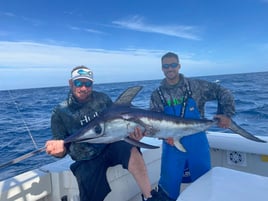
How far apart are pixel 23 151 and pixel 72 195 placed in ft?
17.8

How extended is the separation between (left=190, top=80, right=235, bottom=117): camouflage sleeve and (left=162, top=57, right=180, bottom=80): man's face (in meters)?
0.24

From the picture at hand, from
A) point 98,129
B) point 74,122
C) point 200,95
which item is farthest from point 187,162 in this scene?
point 74,122

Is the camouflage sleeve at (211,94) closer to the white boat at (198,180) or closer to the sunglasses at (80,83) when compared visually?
the white boat at (198,180)

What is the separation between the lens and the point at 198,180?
2.17 metres

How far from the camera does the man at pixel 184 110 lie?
9.69 feet

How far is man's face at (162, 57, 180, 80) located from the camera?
309cm

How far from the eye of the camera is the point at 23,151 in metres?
7.63

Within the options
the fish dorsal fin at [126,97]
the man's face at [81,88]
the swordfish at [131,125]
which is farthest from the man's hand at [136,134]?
the man's face at [81,88]

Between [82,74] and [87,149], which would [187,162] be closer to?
[87,149]

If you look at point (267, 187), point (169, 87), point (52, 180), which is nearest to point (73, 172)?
point (52, 180)

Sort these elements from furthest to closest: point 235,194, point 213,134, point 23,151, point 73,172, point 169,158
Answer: point 23,151
point 213,134
point 169,158
point 73,172
point 235,194

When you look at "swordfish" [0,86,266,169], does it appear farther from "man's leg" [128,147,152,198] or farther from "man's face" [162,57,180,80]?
"man's face" [162,57,180,80]

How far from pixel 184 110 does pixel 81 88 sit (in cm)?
122

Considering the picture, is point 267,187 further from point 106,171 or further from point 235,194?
point 106,171
